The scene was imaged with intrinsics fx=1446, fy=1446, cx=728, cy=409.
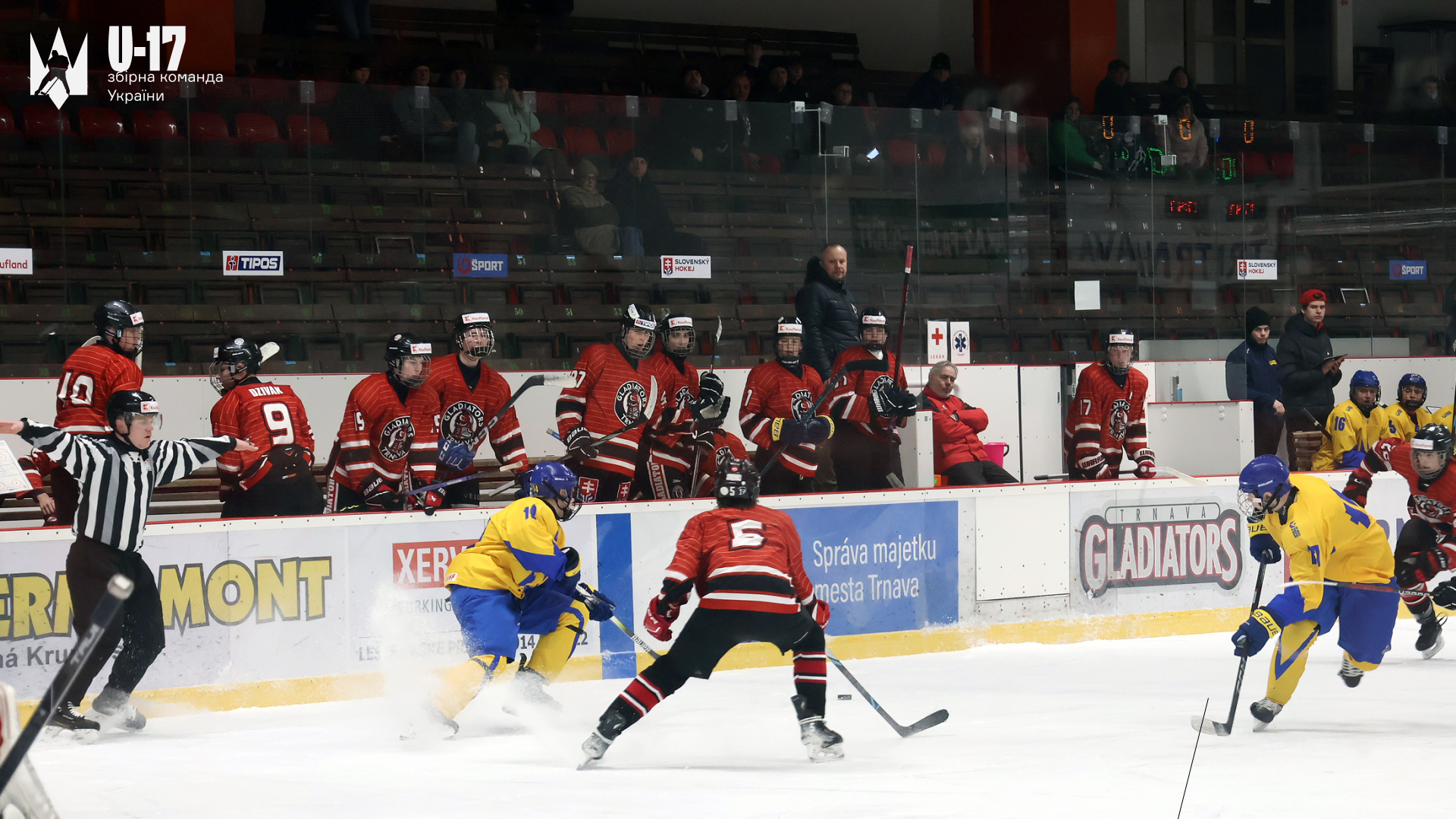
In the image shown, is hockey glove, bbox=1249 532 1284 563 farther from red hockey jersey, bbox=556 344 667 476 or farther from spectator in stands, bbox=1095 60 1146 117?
spectator in stands, bbox=1095 60 1146 117

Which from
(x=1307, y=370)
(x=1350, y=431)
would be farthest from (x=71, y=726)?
(x=1307, y=370)

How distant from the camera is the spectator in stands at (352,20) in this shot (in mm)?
9750

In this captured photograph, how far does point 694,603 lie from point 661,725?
3.82 ft

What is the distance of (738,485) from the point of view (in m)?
4.40

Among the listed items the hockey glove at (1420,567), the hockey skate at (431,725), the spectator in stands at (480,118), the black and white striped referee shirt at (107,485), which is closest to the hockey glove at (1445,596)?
the hockey glove at (1420,567)

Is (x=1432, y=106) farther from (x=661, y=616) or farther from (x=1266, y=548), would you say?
(x=661, y=616)

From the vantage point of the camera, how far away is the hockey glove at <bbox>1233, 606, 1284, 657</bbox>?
456 centimetres

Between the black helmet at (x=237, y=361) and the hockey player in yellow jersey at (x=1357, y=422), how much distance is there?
553cm

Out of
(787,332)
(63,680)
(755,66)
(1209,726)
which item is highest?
(755,66)

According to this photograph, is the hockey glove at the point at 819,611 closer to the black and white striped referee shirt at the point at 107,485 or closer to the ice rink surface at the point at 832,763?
the ice rink surface at the point at 832,763

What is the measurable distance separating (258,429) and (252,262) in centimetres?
175

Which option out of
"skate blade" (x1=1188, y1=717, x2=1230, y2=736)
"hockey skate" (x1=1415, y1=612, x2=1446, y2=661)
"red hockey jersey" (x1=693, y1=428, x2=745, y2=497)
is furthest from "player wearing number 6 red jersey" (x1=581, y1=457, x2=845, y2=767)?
"hockey skate" (x1=1415, y1=612, x2=1446, y2=661)

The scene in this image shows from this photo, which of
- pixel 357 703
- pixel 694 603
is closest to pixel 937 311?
pixel 694 603

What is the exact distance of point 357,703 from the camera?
5.30 m
